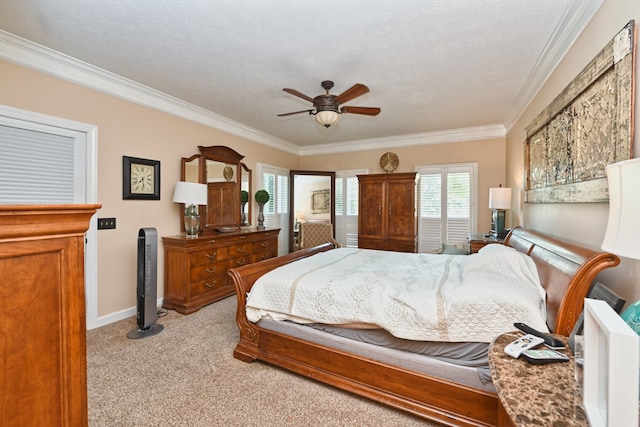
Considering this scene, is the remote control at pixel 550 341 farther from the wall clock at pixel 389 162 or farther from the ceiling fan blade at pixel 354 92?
the wall clock at pixel 389 162

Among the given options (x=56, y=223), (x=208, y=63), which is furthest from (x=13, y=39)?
(x=56, y=223)

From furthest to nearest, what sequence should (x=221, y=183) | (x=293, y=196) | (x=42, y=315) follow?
(x=293, y=196), (x=221, y=183), (x=42, y=315)

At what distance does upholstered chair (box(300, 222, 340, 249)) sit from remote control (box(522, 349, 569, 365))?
457 centimetres

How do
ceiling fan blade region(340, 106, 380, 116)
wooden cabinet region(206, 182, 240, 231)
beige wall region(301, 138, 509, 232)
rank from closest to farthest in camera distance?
ceiling fan blade region(340, 106, 380, 116), wooden cabinet region(206, 182, 240, 231), beige wall region(301, 138, 509, 232)

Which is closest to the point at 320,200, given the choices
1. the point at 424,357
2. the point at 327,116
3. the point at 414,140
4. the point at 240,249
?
the point at 414,140

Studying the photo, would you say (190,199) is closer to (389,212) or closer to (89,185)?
(89,185)

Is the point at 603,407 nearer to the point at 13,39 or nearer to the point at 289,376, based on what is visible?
the point at 289,376

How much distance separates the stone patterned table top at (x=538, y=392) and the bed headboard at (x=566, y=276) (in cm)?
47

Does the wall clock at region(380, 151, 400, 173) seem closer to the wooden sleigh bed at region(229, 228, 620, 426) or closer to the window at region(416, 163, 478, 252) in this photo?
the window at region(416, 163, 478, 252)

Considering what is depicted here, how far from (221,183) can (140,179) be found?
4.01ft

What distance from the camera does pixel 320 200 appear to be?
6105 mm

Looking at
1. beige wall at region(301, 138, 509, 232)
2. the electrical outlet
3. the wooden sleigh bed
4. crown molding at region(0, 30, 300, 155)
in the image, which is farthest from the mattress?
beige wall at region(301, 138, 509, 232)

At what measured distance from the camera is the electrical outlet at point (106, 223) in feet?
9.94

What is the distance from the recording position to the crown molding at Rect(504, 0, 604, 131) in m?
1.89
